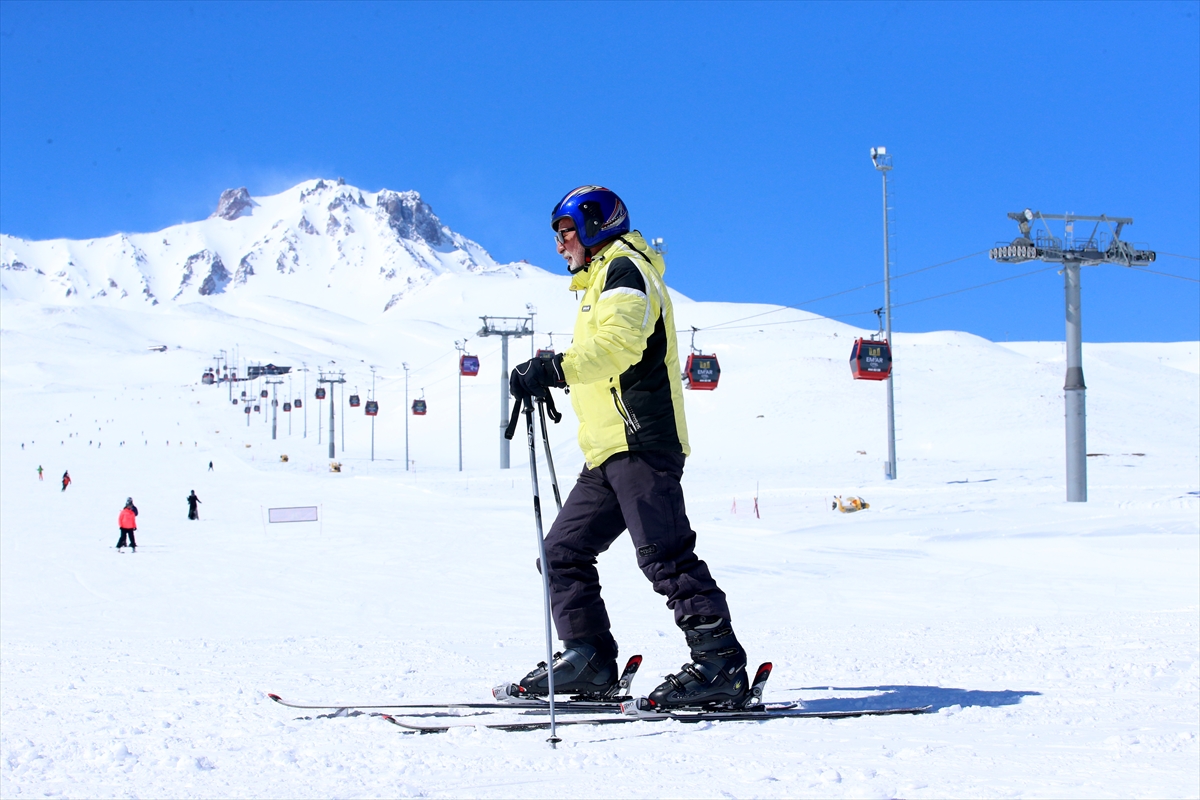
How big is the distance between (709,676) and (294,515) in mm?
20204

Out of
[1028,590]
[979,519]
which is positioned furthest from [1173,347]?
[1028,590]

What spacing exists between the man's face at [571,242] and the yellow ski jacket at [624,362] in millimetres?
170

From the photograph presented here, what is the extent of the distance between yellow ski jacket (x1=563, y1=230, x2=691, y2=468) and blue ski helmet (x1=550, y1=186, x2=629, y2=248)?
0.31 ft

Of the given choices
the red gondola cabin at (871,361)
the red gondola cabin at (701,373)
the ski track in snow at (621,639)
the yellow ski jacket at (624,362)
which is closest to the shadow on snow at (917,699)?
the ski track in snow at (621,639)

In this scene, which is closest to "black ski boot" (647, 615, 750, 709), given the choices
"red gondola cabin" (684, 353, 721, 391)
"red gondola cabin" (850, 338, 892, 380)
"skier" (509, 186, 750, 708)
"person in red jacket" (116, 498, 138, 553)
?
"skier" (509, 186, 750, 708)

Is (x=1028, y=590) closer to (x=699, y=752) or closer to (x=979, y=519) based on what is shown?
(x=699, y=752)

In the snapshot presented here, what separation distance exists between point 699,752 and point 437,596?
26.4 feet

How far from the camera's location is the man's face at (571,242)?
4.16 meters

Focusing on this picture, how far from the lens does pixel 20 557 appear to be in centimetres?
1725

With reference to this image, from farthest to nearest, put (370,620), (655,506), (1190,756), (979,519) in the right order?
(979,519) → (370,620) → (655,506) → (1190,756)

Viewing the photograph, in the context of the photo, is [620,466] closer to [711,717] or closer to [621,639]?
[711,717]

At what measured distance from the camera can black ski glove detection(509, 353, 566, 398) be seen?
362 centimetres

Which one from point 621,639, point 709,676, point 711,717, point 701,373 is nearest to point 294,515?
point 701,373

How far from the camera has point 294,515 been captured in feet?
73.8
